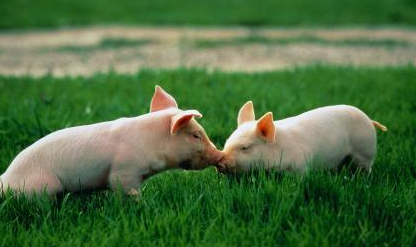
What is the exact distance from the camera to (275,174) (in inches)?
140

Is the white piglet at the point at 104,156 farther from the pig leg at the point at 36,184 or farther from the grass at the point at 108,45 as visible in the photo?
the grass at the point at 108,45

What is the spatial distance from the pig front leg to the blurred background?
5546 mm

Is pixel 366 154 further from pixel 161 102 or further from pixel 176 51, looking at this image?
pixel 176 51

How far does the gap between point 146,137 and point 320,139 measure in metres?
1.09

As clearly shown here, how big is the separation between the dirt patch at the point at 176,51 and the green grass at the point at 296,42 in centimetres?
23

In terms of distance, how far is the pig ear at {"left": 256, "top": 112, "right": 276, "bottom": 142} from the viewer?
353cm

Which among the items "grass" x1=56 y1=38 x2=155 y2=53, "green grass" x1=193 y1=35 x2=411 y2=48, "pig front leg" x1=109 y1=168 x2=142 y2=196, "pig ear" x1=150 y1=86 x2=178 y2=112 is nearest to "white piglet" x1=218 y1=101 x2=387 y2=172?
"pig ear" x1=150 y1=86 x2=178 y2=112

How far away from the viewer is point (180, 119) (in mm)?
3303

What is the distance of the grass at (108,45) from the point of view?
12.7 m

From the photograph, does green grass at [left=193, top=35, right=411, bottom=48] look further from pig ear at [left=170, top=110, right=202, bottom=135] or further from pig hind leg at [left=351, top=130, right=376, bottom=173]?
pig ear at [left=170, top=110, right=202, bottom=135]

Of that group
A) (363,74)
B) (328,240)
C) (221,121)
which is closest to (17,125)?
(221,121)

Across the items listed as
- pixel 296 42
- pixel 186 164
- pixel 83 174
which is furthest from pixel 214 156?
pixel 296 42

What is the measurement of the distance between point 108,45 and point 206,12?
5731mm

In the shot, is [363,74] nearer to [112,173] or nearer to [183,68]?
[183,68]
